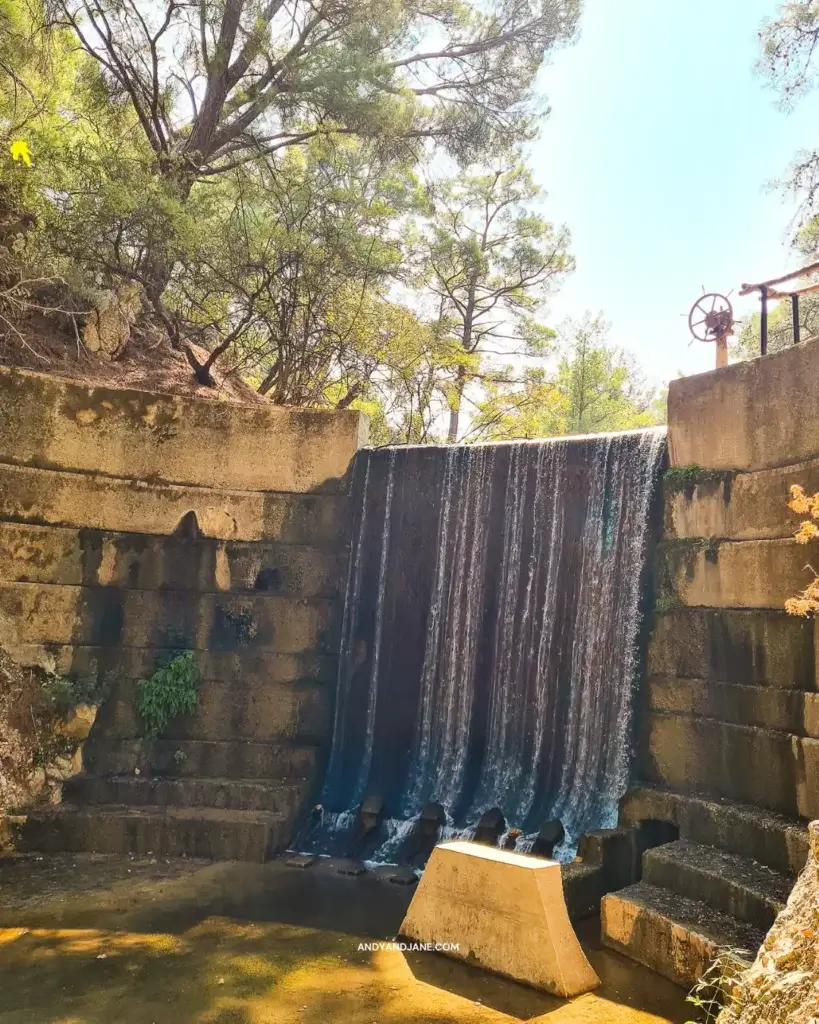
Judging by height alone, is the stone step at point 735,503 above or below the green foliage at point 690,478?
below

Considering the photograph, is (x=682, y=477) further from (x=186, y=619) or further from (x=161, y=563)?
(x=161, y=563)

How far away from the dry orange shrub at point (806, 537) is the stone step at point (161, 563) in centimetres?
561

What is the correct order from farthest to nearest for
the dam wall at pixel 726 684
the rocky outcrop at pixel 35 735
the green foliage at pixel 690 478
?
the rocky outcrop at pixel 35 735, the green foliage at pixel 690 478, the dam wall at pixel 726 684

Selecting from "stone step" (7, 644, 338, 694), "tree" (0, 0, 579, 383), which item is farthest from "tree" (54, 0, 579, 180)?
"stone step" (7, 644, 338, 694)

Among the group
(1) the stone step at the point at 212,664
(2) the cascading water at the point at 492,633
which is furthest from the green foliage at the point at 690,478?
(1) the stone step at the point at 212,664

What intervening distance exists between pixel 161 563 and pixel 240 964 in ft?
17.2

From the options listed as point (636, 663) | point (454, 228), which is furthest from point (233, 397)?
point (454, 228)

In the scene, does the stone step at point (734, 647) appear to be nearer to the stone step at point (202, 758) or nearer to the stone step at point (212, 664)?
the stone step at point (212, 664)

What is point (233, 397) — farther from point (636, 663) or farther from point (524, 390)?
point (524, 390)

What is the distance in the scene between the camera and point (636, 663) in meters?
8.03

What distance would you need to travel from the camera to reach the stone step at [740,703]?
6328 millimetres

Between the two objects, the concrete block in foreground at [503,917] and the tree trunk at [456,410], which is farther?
the tree trunk at [456,410]

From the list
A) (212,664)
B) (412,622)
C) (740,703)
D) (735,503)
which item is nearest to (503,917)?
(740,703)

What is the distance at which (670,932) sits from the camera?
553 centimetres
